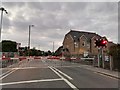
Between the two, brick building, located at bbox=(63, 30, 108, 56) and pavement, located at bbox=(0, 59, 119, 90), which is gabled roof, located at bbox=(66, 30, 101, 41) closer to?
brick building, located at bbox=(63, 30, 108, 56)

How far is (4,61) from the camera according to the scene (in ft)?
121

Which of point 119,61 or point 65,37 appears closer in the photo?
point 119,61

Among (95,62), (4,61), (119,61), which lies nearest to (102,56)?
(119,61)

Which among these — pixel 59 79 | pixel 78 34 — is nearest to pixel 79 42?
pixel 78 34

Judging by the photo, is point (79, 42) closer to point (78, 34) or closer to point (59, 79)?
point (78, 34)

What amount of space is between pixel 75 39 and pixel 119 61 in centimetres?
7450

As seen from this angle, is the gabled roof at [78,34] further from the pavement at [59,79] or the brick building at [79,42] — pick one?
the pavement at [59,79]

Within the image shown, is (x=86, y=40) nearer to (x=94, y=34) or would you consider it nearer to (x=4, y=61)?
(x=94, y=34)

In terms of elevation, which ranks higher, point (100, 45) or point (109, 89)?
point (100, 45)

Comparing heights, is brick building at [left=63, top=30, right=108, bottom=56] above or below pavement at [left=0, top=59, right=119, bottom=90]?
above

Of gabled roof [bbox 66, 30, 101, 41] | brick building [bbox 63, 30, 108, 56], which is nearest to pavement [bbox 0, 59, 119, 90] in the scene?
brick building [bbox 63, 30, 108, 56]

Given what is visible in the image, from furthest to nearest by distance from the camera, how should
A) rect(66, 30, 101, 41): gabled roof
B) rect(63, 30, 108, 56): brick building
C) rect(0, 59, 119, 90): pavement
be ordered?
rect(66, 30, 101, 41): gabled roof
rect(63, 30, 108, 56): brick building
rect(0, 59, 119, 90): pavement

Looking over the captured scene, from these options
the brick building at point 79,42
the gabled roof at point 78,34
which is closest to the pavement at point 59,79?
the brick building at point 79,42

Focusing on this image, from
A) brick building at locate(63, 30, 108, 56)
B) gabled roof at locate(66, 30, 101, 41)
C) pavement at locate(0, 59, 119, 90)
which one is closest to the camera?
pavement at locate(0, 59, 119, 90)
